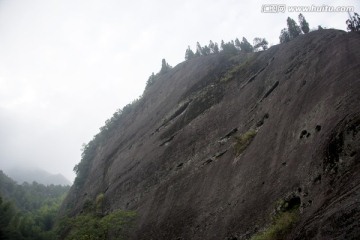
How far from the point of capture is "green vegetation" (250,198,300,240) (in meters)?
16.2

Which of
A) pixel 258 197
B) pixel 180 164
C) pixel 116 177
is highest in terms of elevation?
pixel 116 177

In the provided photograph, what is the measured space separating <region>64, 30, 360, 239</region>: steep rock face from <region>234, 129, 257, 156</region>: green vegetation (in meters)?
0.21

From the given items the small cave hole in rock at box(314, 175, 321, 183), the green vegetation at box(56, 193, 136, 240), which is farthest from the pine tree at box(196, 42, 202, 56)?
the small cave hole in rock at box(314, 175, 321, 183)

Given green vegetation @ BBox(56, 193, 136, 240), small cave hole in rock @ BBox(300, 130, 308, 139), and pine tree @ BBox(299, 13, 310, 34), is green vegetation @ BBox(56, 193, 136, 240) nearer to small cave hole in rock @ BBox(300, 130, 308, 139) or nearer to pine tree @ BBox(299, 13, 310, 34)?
small cave hole in rock @ BBox(300, 130, 308, 139)

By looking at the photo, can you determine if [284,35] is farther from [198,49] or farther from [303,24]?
[198,49]

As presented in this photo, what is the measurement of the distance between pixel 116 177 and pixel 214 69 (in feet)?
71.2

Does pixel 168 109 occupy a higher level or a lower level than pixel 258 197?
higher

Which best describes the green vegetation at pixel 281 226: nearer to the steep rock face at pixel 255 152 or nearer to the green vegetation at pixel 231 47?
the steep rock face at pixel 255 152

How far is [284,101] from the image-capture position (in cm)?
2652

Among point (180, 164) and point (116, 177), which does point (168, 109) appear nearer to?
point (116, 177)

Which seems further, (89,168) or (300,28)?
(89,168)

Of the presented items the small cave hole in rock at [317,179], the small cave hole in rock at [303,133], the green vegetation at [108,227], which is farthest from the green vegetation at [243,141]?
the green vegetation at [108,227]

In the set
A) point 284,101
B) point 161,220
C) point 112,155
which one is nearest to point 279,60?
point 284,101

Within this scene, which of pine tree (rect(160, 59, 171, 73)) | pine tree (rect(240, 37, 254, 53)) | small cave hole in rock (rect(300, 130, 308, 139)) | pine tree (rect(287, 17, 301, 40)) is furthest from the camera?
pine tree (rect(160, 59, 171, 73))
